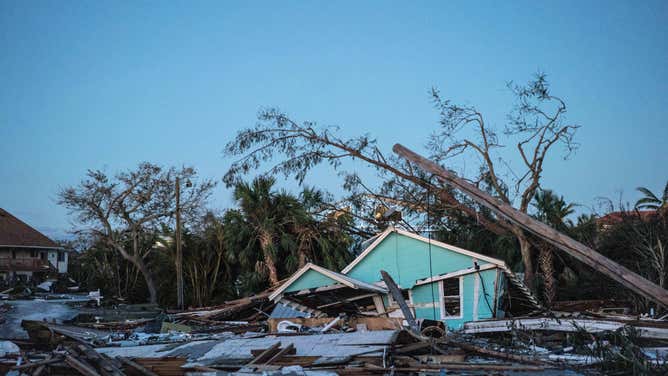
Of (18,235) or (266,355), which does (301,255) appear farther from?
(18,235)

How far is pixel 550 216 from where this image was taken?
87.7 ft

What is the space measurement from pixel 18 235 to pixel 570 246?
53.1 m

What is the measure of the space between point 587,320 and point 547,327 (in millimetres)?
800

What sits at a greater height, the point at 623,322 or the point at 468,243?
the point at 468,243

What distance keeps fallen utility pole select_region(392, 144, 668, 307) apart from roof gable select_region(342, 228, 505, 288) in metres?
9.46

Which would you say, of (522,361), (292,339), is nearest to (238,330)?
(292,339)

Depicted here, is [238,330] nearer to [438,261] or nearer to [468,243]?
[438,261]

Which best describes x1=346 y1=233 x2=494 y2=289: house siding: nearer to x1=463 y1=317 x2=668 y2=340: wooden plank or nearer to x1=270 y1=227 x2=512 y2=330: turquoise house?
x1=270 y1=227 x2=512 y2=330: turquoise house

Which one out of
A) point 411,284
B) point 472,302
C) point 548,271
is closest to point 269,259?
point 411,284

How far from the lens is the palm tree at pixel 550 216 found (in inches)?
920

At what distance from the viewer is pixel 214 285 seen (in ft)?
96.5

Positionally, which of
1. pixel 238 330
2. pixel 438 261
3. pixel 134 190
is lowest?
pixel 238 330

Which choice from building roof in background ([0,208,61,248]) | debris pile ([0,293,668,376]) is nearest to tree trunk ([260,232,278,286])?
debris pile ([0,293,668,376])

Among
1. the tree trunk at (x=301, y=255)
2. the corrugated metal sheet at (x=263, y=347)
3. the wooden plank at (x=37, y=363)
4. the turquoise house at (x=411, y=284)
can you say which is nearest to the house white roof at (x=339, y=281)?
the turquoise house at (x=411, y=284)
